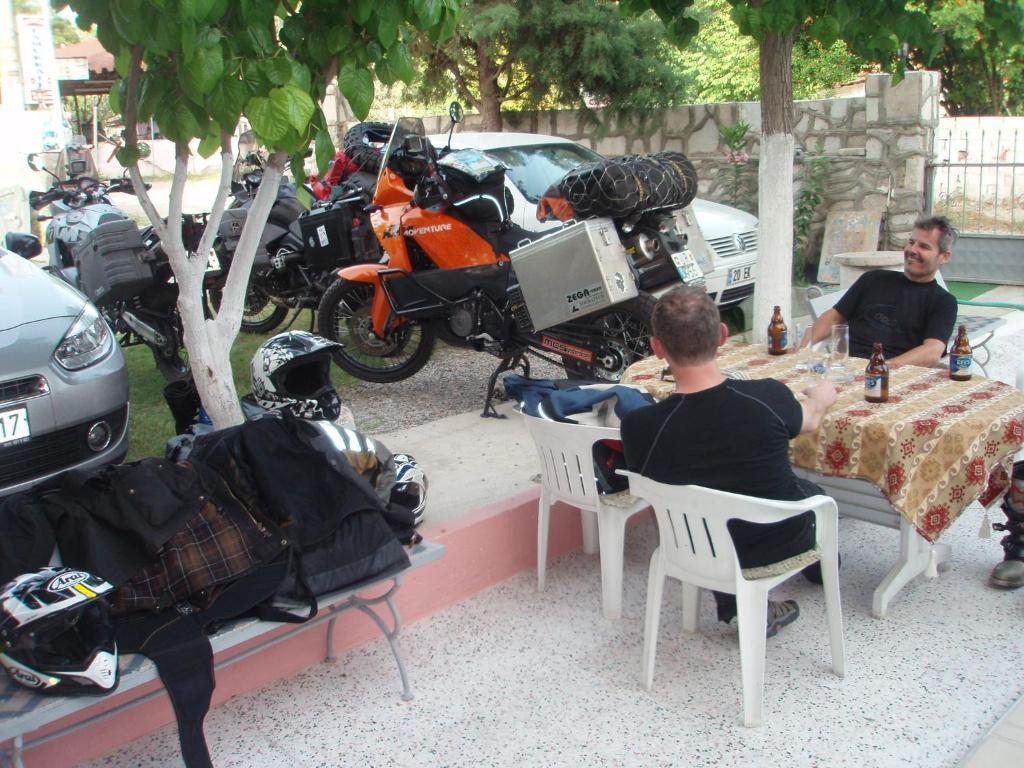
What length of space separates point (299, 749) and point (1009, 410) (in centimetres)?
275

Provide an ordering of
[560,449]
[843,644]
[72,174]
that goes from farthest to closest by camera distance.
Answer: [72,174]
[560,449]
[843,644]

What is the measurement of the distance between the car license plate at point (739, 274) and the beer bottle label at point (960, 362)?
3874 millimetres

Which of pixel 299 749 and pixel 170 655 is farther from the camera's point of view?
pixel 299 749

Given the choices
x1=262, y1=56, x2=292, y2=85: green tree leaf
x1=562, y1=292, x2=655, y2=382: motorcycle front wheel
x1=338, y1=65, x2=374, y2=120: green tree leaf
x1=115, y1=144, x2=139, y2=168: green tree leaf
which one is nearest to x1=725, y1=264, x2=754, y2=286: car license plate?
x1=562, y1=292, x2=655, y2=382: motorcycle front wheel

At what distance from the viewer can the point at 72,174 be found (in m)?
9.20

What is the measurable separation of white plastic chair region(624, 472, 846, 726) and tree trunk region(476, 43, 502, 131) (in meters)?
11.4

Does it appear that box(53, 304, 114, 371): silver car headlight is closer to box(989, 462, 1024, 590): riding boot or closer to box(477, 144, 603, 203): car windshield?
box(477, 144, 603, 203): car windshield

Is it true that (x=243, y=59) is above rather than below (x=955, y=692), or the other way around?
above

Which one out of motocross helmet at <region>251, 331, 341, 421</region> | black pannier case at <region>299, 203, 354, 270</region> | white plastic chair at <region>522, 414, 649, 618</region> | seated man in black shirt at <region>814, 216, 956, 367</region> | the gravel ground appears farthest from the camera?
black pannier case at <region>299, 203, 354, 270</region>

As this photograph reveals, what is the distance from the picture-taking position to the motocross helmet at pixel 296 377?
4098 mm

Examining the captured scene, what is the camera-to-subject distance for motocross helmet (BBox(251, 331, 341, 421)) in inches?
161

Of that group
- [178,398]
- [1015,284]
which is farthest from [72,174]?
[1015,284]

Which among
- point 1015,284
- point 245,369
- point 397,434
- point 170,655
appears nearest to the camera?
point 170,655

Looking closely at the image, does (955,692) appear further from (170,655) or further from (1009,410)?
(170,655)
